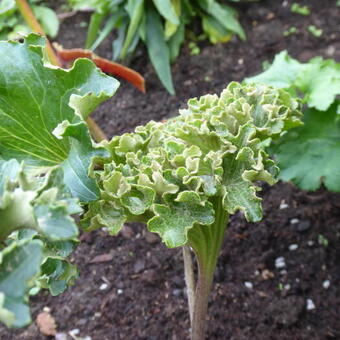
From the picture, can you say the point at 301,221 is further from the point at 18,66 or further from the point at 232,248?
the point at 18,66

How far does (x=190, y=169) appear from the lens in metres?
1.18

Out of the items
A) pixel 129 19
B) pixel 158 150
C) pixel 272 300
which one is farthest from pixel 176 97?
pixel 158 150

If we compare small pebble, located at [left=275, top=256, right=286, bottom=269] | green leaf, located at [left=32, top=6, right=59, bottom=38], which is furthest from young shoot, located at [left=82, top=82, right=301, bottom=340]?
green leaf, located at [left=32, top=6, right=59, bottom=38]

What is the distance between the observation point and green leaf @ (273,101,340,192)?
69.4 inches

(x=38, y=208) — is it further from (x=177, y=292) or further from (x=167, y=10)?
(x=167, y=10)

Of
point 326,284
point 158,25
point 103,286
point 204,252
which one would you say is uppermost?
point 204,252

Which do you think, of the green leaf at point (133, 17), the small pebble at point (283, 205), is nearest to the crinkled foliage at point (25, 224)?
the small pebble at point (283, 205)

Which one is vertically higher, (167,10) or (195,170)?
(195,170)

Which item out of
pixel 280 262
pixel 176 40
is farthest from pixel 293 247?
pixel 176 40

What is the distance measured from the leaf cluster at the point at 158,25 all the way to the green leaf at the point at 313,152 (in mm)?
995

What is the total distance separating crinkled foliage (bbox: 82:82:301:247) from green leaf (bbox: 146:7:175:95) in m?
1.43

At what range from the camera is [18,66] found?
3.98 ft

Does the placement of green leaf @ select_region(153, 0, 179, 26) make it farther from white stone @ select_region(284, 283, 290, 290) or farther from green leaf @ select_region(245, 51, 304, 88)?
white stone @ select_region(284, 283, 290, 290)

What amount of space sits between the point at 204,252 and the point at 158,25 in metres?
1.81
